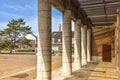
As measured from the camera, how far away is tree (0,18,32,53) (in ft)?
196

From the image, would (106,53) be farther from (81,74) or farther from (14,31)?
(14,31)

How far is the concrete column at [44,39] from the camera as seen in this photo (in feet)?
35.8

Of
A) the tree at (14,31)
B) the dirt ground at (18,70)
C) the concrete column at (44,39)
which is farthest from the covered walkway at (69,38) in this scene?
the tree at (14,31)

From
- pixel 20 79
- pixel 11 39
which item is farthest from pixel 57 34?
pixel 20 79

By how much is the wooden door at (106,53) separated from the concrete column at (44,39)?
79.2ft

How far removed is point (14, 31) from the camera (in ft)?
199

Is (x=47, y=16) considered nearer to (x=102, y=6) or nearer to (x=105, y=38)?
(x=102, y=6)

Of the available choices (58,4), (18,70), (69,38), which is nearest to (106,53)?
(18,70)

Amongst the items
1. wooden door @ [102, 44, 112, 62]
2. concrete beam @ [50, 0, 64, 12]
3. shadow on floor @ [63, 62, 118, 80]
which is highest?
concrete beam @ [50, 0, 64, 12]

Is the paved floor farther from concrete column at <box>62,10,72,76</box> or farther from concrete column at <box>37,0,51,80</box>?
concrete column at <box>37,0,51,80</box>

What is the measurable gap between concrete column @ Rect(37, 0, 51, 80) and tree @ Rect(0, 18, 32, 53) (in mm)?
50977

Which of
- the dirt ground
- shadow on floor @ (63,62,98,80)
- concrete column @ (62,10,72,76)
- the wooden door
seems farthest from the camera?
the wooden door

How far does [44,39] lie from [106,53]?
2488 cm

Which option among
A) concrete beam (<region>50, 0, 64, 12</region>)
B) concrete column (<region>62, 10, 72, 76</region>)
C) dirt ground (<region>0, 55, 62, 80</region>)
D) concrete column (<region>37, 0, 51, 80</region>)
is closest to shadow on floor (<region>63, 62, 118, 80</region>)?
concrete column (<region>62, 10, 72, 76</region>)
